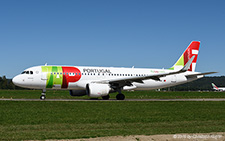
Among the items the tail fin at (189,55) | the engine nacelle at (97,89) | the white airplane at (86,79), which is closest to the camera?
the engine nacelle at (97,89)

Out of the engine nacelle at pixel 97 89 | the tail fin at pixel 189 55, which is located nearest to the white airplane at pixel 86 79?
the engine nacelle at pixel 97 89

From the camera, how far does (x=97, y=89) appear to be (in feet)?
108

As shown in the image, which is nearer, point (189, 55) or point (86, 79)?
point (86, 79)

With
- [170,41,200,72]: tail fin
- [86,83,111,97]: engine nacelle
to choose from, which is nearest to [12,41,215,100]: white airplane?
[86,83,111,97]: engine nacelle

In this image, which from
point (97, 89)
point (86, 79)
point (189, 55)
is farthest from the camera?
point (189, 55)

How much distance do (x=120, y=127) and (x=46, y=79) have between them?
2092 centimetres

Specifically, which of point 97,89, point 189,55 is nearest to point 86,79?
point 97,89

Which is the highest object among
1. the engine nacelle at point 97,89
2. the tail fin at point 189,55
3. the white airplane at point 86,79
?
the tail fin at point 189,55

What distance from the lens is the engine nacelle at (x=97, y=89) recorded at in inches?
1286

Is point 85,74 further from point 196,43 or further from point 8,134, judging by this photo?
point 8,134

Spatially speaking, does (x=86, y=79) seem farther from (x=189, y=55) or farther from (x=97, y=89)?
(x=189, y=55)

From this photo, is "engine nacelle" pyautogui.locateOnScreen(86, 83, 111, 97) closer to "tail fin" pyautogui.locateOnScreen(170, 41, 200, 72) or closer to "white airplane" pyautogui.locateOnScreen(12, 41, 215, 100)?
"white airplane" pyautogui.locateOnScreen(12, 41, 215, 100)

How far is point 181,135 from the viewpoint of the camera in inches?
450

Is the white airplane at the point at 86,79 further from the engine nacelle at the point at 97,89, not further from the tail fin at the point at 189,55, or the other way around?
the tail fin at the point at 189,55
